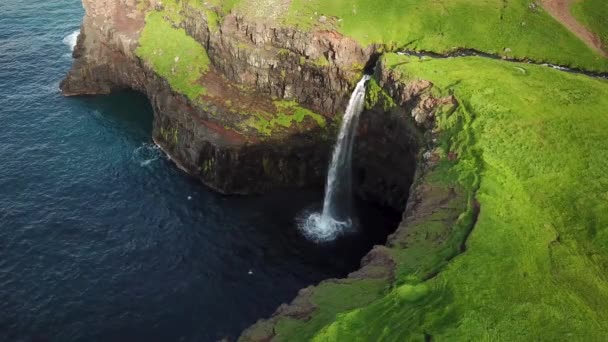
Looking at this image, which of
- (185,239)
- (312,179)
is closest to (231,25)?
(312,179)

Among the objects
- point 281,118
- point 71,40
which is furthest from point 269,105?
point 71,40

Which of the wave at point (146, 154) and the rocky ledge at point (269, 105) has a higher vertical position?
the rocky ledge at point (269, 105)

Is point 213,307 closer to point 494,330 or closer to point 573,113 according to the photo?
point 494,330

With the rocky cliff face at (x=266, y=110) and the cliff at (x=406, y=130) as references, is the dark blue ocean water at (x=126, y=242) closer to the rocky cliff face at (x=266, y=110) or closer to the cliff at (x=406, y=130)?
the rocky cliff face at (x=266, y=110)

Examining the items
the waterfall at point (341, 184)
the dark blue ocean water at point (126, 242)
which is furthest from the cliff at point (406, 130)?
the dark blue ocean water at point (126, 242)

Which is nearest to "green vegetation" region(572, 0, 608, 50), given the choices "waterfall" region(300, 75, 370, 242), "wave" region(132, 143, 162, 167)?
"waterfall" region(300, 75, 370, 242)

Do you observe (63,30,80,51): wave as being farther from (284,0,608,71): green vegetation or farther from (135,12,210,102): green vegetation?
(284,0,608,71): green vegetation
